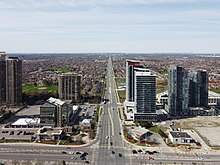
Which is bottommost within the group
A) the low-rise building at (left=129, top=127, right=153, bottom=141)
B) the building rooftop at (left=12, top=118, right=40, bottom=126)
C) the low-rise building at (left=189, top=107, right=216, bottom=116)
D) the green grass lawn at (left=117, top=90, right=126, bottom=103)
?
the low-rise building at (left=129, top=127, right=153, bottom=141)

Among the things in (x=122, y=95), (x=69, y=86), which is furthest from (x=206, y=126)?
(x=122, y=95)

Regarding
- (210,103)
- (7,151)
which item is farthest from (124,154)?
(210,103)

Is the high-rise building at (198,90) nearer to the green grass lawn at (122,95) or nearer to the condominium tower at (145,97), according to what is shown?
the condominium tower at (145,97)

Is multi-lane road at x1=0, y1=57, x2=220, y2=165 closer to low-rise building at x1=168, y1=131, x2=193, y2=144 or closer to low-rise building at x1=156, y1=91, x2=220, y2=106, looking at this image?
low-rise building at x1=168, y1=131, x2=193, y2=144

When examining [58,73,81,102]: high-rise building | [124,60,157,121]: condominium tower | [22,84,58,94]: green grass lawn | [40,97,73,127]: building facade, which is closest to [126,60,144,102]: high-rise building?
[58,73,81,102]: high-rise building

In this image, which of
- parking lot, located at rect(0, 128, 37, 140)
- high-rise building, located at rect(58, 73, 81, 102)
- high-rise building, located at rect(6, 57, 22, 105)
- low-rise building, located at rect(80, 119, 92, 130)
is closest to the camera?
parking lot, located at rect(0, 128, 37, 140)

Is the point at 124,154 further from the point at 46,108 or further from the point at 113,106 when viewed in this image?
the point at 113,106

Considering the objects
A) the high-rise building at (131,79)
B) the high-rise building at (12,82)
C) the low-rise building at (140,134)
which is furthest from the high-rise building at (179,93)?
the high-rise building at (12,82)

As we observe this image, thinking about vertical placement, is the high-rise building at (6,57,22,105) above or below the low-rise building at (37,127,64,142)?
above
